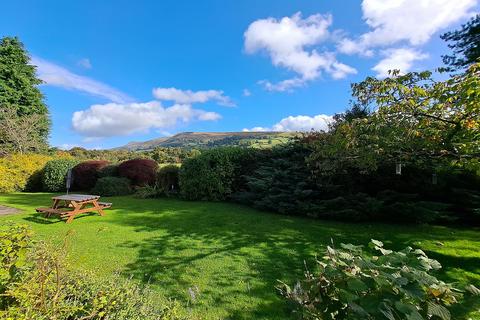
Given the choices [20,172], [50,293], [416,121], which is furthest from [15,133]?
[416,121]

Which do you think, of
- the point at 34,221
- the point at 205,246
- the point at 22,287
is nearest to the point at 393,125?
the point at 205,246

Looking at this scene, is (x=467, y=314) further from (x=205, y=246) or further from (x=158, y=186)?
(x=158, y=186)

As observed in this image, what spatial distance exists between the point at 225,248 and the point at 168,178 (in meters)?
8.94

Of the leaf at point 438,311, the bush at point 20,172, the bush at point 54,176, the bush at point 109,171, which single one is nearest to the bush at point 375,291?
the leaf at point 438,311

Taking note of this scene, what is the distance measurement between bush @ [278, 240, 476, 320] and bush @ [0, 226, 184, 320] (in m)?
1.17

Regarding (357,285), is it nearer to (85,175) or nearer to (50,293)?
(50,293)

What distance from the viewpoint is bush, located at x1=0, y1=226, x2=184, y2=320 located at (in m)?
1.98

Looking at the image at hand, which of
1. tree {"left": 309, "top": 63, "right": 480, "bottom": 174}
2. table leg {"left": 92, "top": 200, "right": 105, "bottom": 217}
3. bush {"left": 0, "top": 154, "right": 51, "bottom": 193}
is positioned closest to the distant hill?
tree {"left": 309, "top": 63, "right": 480, "bottom": 174}

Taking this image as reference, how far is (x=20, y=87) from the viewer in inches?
968

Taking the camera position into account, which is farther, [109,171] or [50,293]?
[109,171]

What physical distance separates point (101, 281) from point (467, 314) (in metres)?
2.78

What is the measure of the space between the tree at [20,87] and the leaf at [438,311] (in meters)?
26.9

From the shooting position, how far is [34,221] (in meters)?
7.89

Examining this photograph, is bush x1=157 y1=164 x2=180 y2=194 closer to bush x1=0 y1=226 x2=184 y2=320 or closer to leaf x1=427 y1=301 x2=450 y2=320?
bush x1=0 y1=226 x2=184 y2=320
